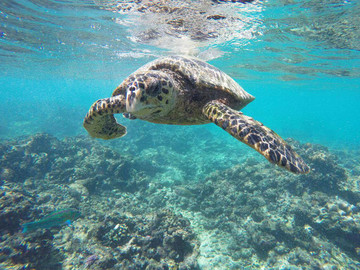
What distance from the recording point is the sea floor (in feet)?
17.2

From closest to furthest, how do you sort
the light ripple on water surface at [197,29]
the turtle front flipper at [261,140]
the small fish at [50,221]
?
the turtle front flipper at [261,140] → the small fish at [50,221] → the light ripple on water surface at [197,29]

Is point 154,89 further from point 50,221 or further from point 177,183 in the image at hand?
point 177,183

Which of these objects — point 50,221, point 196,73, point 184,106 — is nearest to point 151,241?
point 50,221

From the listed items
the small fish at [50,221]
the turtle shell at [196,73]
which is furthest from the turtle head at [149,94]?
the small fish at [50,221]

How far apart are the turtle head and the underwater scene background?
4.40 m

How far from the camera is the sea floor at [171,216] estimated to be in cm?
525

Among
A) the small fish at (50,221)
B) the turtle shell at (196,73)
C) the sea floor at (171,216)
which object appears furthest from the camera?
the sea floor at (171,216)

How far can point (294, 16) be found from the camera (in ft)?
31.8

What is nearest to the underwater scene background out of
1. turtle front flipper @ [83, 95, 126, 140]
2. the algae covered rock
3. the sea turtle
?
the algae covered rock

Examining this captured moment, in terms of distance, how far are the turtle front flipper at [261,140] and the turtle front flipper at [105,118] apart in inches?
82.7

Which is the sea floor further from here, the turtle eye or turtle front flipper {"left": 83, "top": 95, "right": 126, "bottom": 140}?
the turtle eye

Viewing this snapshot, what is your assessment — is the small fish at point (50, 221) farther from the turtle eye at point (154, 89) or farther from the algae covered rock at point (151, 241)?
the turtle eye at point (154, 89)

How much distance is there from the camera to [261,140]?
8.70ft

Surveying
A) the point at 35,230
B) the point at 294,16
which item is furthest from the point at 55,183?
the point at 294,16
